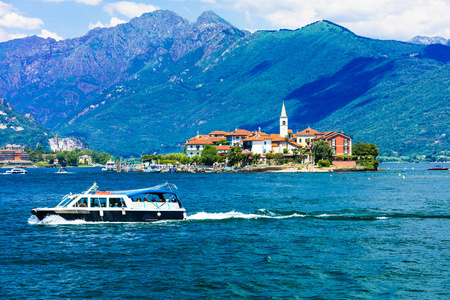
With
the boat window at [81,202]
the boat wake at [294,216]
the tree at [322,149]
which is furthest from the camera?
the tree at [322,149]

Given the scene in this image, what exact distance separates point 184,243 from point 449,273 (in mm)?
20515

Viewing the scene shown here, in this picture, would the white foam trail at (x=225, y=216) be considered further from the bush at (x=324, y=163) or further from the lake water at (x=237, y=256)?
the bush at (x=324, y=163)

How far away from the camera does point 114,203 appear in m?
55.5

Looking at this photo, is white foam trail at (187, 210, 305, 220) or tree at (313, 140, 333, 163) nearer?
white foam trail at (187, 210, 305, 220)

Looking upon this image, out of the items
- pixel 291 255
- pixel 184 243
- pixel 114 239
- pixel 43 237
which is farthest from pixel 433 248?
pixel 43 237

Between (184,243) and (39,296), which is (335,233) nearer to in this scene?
(184,243)

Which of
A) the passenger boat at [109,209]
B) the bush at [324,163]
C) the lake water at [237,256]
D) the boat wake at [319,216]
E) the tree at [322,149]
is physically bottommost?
the lake water at [237,256]

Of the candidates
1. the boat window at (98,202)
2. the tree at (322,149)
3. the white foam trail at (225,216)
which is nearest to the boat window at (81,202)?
the boat window at (98,202)

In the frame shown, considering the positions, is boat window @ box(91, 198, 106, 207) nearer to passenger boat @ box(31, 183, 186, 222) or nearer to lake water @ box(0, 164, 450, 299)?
passenger boat @ box(31, 183, 186, 222)

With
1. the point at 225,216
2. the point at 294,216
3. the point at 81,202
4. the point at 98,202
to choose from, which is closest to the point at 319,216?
the point at 294,216

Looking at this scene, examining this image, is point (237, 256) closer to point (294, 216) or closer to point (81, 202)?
point (81, 202)

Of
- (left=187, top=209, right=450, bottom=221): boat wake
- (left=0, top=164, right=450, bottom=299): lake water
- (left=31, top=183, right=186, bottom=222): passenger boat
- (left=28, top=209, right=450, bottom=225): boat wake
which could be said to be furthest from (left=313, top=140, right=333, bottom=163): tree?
(left=31, top=183, right=186, bottom=222): passenger boat

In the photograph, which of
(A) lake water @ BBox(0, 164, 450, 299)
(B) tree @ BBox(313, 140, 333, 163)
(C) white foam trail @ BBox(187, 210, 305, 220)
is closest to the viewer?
(A) lake water @ BBox(0, 164, 450, 299)

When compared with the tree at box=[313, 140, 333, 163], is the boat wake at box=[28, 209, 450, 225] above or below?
below
